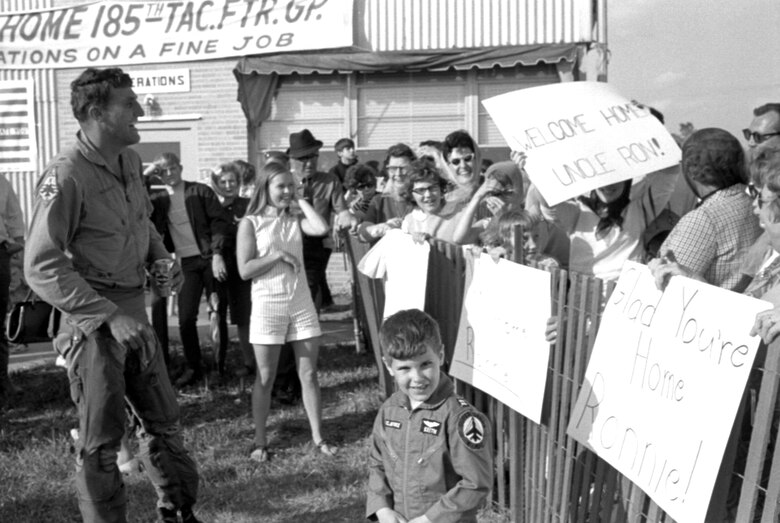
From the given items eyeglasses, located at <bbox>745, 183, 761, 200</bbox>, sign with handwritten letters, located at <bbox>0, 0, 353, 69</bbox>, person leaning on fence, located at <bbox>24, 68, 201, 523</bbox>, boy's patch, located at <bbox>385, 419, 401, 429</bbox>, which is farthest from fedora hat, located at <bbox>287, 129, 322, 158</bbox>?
sign with handwritten letters, located at <bbox>0, 0, 353, 69</bbox>

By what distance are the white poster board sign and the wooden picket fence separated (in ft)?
0.28

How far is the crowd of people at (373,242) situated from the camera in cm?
301

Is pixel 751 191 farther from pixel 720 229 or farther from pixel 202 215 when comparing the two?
pixel 202 215

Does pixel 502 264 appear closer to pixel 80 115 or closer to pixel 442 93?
pixel 80 115

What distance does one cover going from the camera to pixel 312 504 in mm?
4723

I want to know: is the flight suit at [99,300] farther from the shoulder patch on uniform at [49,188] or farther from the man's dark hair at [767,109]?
the man's dark hair at [767,109]

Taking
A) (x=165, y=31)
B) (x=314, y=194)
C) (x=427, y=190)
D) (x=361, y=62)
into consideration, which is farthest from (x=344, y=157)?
(x=427, y=190)

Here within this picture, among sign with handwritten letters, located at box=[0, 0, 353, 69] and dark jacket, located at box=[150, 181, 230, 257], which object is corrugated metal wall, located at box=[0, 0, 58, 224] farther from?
dark jacket, located at box=[150, 181, 230, 257]

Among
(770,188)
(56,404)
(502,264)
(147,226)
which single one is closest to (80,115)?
(147,226)

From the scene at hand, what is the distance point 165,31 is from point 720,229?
10894mm

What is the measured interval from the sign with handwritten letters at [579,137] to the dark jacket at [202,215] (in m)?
3.32

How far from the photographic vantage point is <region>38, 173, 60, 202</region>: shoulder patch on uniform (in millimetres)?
3606

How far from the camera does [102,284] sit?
382 centimetres

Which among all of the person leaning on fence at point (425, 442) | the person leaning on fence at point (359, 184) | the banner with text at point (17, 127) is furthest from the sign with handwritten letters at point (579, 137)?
the banner with text at point (17, 127)
